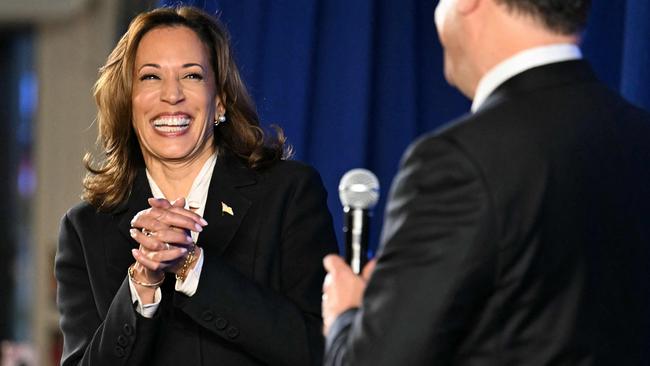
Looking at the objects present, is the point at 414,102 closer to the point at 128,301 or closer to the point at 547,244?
the point at 128,301

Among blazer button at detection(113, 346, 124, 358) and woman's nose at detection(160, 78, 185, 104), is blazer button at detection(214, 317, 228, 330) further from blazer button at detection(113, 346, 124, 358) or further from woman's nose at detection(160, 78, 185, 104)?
woman's nose at detection(160, 78, 185, 104)

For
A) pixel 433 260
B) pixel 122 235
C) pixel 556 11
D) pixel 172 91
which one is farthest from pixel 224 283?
pixel 556 11

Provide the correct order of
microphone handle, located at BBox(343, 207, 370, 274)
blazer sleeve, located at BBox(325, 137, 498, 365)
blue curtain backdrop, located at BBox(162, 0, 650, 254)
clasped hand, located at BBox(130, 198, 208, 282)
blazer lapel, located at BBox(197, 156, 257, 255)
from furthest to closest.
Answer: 1. blue curtain backdrop, located at BBox(162, 0, 650, 254)
2. blazer lapel, located at BBox(197, 156, 257, 255)
3. clasped hand, located at BBox(130, 198, 208, 282)
4. microphone handle, located at BBox(343, 207, 370, 274)
5. blazer sleeve, located at BBox(325, 137, 498, 365)

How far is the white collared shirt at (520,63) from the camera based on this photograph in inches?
66.4

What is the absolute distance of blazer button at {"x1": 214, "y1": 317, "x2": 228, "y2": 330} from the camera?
2.47 metres

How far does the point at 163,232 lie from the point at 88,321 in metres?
0.43

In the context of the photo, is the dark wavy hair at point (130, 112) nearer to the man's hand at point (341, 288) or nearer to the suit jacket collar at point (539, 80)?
the man's hand at point (341, 288)

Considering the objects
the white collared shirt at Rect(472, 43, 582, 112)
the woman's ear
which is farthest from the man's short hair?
the woman's ear

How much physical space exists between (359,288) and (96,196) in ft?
3.66

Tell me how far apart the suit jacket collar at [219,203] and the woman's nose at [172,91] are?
0.18 metres

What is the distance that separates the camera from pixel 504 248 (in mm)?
1589

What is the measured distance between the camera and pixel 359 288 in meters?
1.78

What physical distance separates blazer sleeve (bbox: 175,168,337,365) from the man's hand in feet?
2.25

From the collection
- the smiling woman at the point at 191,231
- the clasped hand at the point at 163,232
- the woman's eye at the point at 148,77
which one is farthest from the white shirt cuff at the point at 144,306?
the woman's eye at the point at 148,77
